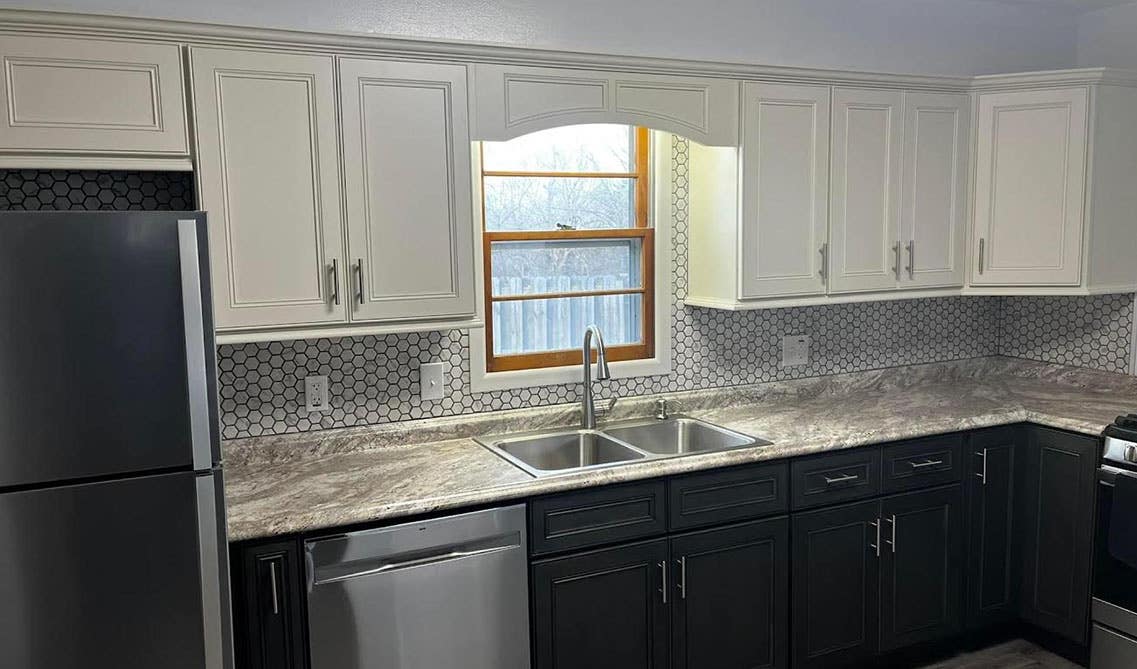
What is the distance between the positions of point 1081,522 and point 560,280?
2051 mm

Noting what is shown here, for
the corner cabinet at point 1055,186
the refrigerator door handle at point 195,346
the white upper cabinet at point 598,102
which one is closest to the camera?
the refrigerator door handle at point 195,346

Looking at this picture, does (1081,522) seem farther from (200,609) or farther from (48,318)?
(48,318)

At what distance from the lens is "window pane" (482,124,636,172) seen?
316 centimetres

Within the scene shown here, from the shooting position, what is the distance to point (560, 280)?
332 centimetres

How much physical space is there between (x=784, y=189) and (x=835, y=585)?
4.56 feet

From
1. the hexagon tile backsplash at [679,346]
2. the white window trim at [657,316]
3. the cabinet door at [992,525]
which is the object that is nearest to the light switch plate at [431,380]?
the hexagon tile backsplash at [679,346]

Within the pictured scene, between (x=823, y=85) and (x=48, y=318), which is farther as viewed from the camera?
(x=823, y=85)

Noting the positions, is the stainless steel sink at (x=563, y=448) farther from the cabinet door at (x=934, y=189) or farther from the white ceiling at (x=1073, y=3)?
the white ceiling at (x=1073, y=3)

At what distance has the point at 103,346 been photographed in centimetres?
194

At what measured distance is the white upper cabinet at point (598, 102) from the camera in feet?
8.98

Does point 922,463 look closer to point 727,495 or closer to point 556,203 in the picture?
point 727,495

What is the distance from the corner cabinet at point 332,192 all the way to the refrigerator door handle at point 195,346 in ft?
1.52

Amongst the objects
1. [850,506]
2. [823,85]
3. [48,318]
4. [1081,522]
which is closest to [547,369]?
[850,506]

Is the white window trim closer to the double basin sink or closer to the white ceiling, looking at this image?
the double basin sink
